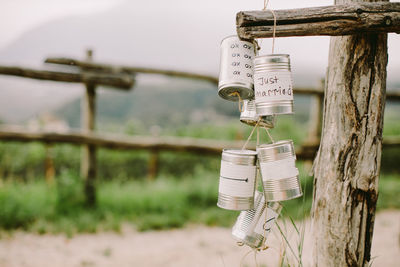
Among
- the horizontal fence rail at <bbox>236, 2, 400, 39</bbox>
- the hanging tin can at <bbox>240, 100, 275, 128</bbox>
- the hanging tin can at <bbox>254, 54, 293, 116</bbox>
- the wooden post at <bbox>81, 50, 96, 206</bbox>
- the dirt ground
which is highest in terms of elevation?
the horizontal fence rail at <bbox>236, 2, 400, 39</bbox>

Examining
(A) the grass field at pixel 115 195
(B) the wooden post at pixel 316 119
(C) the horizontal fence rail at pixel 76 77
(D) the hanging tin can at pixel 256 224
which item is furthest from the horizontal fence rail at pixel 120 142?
(D) the hanging tin can at pixel 256 224

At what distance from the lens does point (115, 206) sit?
3.74m

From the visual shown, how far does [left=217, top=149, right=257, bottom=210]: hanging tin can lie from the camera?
1379mm

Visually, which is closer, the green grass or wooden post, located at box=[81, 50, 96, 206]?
the green grass

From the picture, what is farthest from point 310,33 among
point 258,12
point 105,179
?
point 105,179

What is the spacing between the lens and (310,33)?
4.34 feet

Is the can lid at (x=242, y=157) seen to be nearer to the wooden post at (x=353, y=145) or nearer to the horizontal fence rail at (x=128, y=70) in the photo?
the wooden post at (x=353, y=145)

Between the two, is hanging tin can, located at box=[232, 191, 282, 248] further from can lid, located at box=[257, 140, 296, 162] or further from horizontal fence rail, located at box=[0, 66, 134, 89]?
horizontal fence rail, located at box=[0, 66, 134, 89]

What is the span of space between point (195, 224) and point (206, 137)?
2.25m

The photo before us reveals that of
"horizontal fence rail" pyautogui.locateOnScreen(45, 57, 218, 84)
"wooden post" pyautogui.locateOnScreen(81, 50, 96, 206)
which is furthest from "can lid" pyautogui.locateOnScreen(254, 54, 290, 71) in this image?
"wooden post" pyautogui.locateOnScreen(81, 50, 96, 206)

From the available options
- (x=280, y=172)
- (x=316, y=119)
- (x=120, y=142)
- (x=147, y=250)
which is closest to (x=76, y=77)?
(x=120, y=142)

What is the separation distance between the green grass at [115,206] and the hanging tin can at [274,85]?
2.03m

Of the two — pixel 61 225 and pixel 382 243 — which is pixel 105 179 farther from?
pixel 382 243

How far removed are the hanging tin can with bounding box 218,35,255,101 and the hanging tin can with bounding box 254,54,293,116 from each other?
0.07 m
